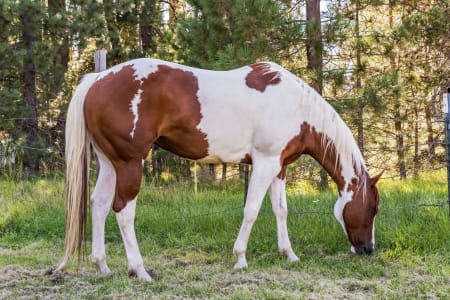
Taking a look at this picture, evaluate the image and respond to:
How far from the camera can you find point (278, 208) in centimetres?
392

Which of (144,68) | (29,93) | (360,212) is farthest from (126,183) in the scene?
(29,93)

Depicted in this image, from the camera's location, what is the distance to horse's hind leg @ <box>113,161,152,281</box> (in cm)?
332

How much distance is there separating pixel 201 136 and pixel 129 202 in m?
0.67

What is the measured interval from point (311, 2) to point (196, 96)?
356cm

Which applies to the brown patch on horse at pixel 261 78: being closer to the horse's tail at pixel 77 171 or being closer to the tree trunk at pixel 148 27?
the horse's tail at pixel 77 171

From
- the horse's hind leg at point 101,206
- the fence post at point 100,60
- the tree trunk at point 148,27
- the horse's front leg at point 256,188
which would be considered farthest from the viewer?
the tree trunk at point 148,27

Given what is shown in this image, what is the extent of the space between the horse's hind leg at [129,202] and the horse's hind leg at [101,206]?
0.22 m

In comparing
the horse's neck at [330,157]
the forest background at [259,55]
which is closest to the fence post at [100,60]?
the forest background at [259,55]

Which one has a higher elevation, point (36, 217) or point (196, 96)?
point (196, 96)

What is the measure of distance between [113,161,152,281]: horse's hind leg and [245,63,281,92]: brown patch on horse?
990 mm

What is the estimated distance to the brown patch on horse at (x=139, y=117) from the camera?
3.34m

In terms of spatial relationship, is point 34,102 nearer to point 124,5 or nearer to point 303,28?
point 124,5

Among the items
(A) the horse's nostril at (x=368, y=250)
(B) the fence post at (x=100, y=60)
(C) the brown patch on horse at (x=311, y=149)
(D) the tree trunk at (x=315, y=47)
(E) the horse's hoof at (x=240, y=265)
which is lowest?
(E) the horse's hoof at (x=240, y=265)

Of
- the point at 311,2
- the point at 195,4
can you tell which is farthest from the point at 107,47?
the point at 311,2
